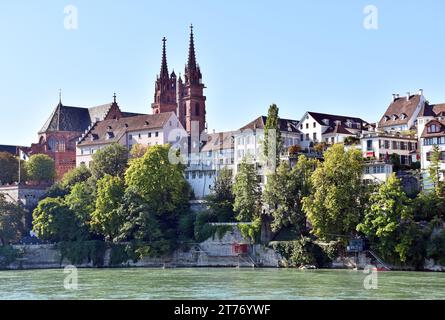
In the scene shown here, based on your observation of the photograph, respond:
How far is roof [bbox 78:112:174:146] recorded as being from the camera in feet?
332

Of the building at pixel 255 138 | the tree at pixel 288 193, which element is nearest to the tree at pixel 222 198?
the building at pixel 255 138

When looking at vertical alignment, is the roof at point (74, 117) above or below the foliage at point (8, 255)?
above

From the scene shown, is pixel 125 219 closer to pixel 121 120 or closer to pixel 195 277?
pixel 195 277

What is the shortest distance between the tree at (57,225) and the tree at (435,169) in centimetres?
3392

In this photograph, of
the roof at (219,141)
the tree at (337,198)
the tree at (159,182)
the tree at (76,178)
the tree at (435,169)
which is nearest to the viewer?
the tree at (337,198)

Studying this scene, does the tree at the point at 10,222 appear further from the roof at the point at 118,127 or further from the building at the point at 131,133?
the roof at the point at 118,127

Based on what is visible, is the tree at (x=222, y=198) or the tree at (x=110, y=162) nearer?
the tree at (x=222, y=198)

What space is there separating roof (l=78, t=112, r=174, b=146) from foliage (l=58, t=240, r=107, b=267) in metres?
25.5

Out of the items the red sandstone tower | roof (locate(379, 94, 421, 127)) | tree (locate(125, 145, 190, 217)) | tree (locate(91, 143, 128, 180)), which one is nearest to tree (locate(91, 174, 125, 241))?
tree (locate(125, 145, 190, 217))

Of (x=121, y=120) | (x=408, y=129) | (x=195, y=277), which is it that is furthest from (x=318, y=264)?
(x=121, y=120)

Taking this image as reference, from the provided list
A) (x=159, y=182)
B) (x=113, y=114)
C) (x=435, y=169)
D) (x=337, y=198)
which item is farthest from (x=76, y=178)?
(x=435, y=169)

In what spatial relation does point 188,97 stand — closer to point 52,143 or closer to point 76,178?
point 52,143

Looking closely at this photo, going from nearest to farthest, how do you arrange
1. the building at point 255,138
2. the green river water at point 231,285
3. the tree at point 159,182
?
the green river water at point 231,285, the tree at point 159,182, the building at point 255,138

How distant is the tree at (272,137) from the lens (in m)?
76.0
